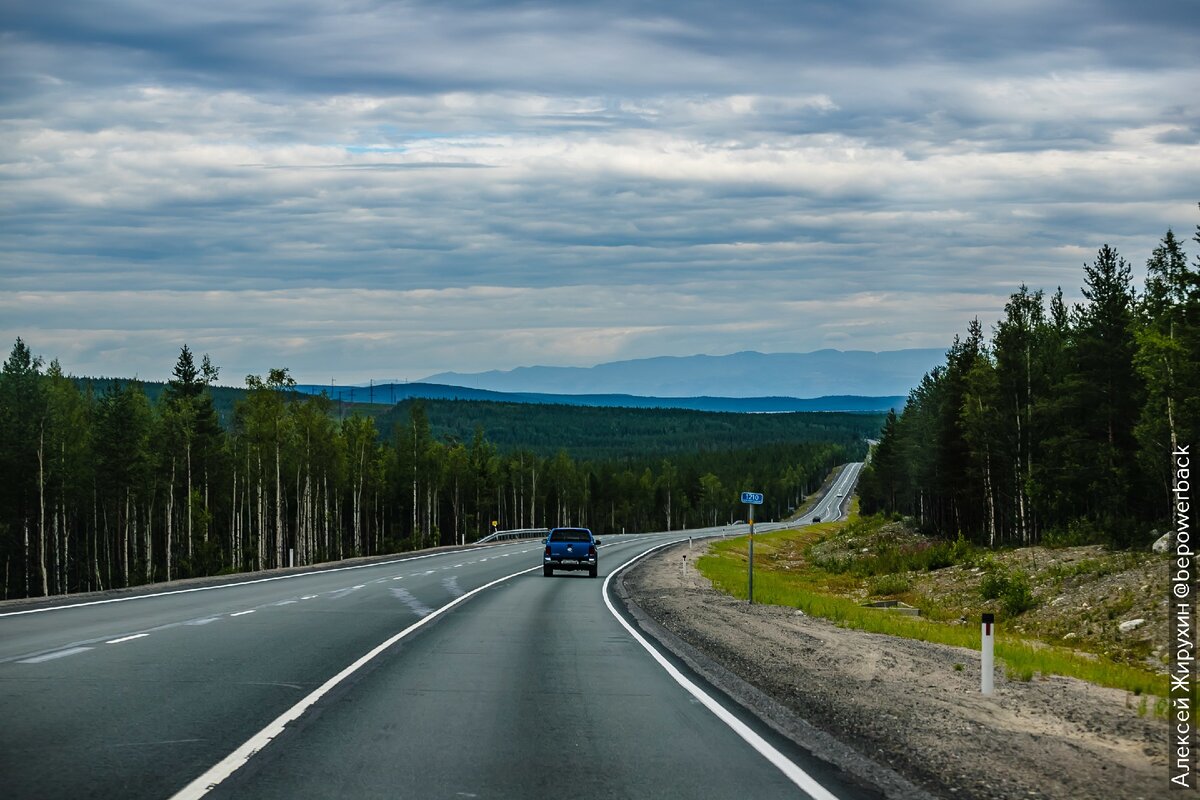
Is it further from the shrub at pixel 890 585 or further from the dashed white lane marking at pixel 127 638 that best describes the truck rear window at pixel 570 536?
the dashed white lane marking at pixel 127 638

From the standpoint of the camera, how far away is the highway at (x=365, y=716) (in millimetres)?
7844

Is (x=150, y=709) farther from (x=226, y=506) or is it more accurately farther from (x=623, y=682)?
(x=226, y=506)

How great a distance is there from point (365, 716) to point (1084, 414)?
58.6 meters

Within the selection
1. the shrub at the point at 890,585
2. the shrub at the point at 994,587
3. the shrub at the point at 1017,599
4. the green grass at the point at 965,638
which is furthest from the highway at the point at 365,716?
the shrub at the point at 890,585

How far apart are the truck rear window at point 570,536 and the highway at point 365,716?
79.1ft

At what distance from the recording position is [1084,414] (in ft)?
204

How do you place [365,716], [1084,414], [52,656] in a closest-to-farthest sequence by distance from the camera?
[365,716], [52,656], [1084,414]

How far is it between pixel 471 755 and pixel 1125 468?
55844 mm

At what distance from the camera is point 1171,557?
3403 centimetres

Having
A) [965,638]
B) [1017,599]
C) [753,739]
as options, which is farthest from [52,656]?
[1017,599]

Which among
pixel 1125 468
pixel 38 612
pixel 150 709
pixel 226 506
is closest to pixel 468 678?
pixel 150 709

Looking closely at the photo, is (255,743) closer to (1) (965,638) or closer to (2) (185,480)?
(1) (965,638)

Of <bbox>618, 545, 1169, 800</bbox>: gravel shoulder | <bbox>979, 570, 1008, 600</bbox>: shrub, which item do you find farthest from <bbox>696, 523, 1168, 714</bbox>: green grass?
<bbox>979, 570, 1008, 600</bbox>: shrub

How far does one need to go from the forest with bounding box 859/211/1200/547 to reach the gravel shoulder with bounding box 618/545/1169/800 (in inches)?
1209
